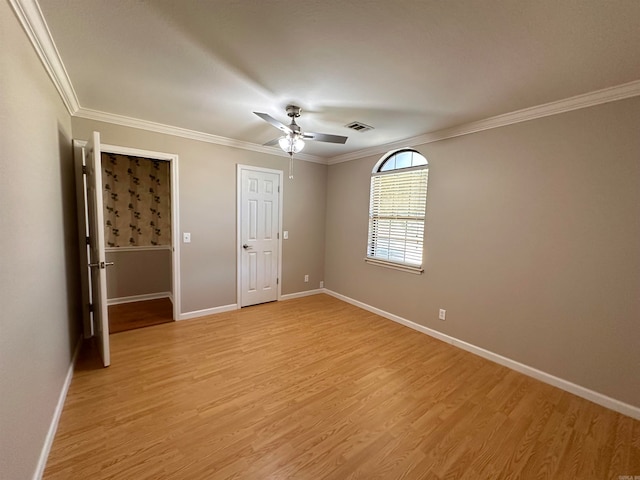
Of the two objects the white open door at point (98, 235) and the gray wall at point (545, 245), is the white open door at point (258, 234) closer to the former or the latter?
the white open door at point (98, 235)

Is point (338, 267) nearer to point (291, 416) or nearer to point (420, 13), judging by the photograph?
point (291, 416)

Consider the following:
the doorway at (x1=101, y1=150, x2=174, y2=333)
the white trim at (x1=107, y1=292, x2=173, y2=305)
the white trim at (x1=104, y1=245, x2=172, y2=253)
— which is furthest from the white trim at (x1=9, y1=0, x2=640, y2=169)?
the white trim at (x1=107, y1=292, x2=173, y2=305)

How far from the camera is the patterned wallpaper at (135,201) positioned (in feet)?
13.6

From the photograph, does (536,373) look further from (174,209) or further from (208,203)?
(174,209)

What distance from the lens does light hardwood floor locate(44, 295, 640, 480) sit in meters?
1.55

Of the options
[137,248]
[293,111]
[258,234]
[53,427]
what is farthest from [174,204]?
[53,427]

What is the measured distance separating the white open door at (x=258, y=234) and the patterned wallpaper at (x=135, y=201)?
152 cm

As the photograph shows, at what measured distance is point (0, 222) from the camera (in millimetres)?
1108

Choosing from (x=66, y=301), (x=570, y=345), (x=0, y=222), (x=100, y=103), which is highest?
(x=100, y=103)

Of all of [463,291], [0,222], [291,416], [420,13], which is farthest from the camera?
[463,291]

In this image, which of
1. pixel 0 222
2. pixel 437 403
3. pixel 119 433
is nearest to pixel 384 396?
pixel 437 403

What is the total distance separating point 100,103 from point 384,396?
380 centimetres

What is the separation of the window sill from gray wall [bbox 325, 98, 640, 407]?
140mm

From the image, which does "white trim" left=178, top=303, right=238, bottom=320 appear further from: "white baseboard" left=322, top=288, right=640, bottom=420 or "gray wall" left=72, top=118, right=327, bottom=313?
"white baseboard" left=322, top=288, right=640, bottom=420
